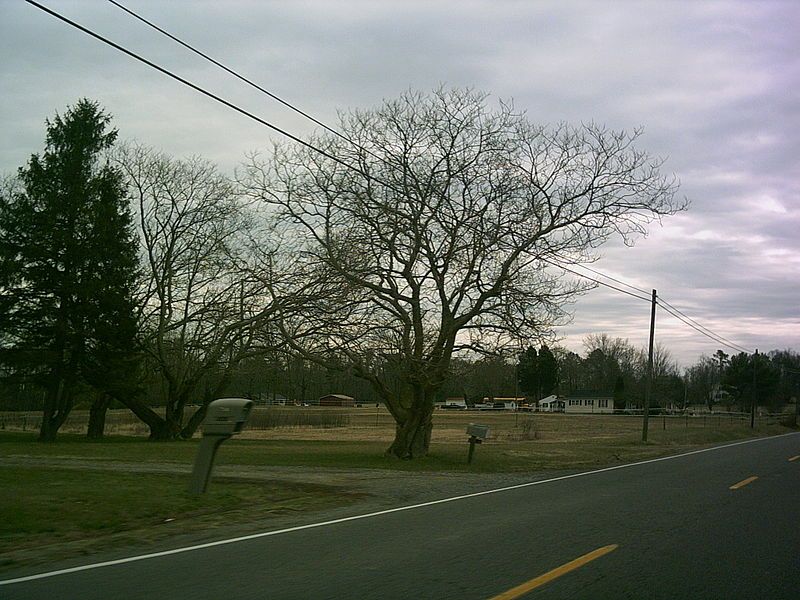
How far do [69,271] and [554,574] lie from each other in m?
35.7

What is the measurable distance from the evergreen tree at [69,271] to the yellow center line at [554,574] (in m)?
34.0

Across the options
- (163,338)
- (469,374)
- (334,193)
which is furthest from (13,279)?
(469,374)

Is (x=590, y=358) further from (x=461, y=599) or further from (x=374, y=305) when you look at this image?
(x=461, y=599)

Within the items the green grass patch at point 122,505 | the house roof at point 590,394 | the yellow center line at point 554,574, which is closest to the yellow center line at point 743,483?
the green grass patch at point 122,505

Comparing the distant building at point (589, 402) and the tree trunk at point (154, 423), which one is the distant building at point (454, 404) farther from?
the tree trunk at point (154, 423)

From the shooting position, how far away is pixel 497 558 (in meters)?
8.88

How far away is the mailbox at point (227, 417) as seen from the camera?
44.5 ft

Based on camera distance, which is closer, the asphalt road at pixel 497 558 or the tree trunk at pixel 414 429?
the asphalt road at pixel 497 558

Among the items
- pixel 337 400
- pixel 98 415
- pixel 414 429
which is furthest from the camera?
pixel 337 400

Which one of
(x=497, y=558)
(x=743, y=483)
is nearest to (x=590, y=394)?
(x=743, y=483)

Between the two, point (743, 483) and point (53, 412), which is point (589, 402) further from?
point (743, 483)

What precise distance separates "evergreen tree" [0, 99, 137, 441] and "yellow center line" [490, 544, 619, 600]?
1340 inches

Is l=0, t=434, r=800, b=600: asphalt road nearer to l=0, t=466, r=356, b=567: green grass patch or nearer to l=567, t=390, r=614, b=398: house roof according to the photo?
l=0, t=466, r=356, b=567: green grass patch

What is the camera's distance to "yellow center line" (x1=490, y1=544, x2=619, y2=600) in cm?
720
